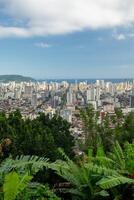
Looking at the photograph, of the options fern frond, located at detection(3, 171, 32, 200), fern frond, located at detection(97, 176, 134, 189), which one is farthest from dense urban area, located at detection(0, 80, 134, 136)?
fern frond, located at detection(3, 171, 32, 200)

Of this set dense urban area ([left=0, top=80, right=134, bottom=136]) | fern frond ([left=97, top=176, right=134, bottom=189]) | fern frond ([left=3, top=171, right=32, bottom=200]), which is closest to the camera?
fern frond ([left=3, top=171, right=32, bottom=200])

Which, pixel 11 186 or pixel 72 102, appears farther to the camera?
pixel 72 102

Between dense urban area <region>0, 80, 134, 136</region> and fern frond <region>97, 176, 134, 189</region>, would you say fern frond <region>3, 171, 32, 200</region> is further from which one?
dense urban area <region>0, 80, 134, 136</region>

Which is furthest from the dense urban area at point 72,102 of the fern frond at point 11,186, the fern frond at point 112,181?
the fern frond at point 11,186

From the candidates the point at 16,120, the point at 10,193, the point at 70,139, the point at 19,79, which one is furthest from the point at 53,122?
the point at 19,79

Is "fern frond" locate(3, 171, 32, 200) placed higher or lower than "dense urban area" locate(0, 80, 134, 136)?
higher

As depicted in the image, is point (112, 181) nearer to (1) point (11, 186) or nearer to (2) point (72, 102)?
(1) point (11, 186)

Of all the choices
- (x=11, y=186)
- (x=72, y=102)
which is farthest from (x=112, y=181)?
(x=72, y=102)

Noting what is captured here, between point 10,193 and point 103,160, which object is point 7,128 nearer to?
point 103,160

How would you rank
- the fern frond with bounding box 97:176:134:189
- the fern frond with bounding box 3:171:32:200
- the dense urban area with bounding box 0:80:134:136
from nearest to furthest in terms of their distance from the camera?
the fern frond with bounding box 3:171:32:200 → the fern frond with bounding box 97:176:134:189 → the dense urban area with bounding box 0:80:134:136

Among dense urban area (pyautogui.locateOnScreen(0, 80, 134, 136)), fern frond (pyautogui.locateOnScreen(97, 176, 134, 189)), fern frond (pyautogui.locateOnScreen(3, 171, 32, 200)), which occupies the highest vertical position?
fern frond (pyautogui.locateOnScreen(3, 171, 32, 200))

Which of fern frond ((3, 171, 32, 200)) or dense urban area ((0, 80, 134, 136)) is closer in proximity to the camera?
fern frond ((3, 171, 32, 200))
